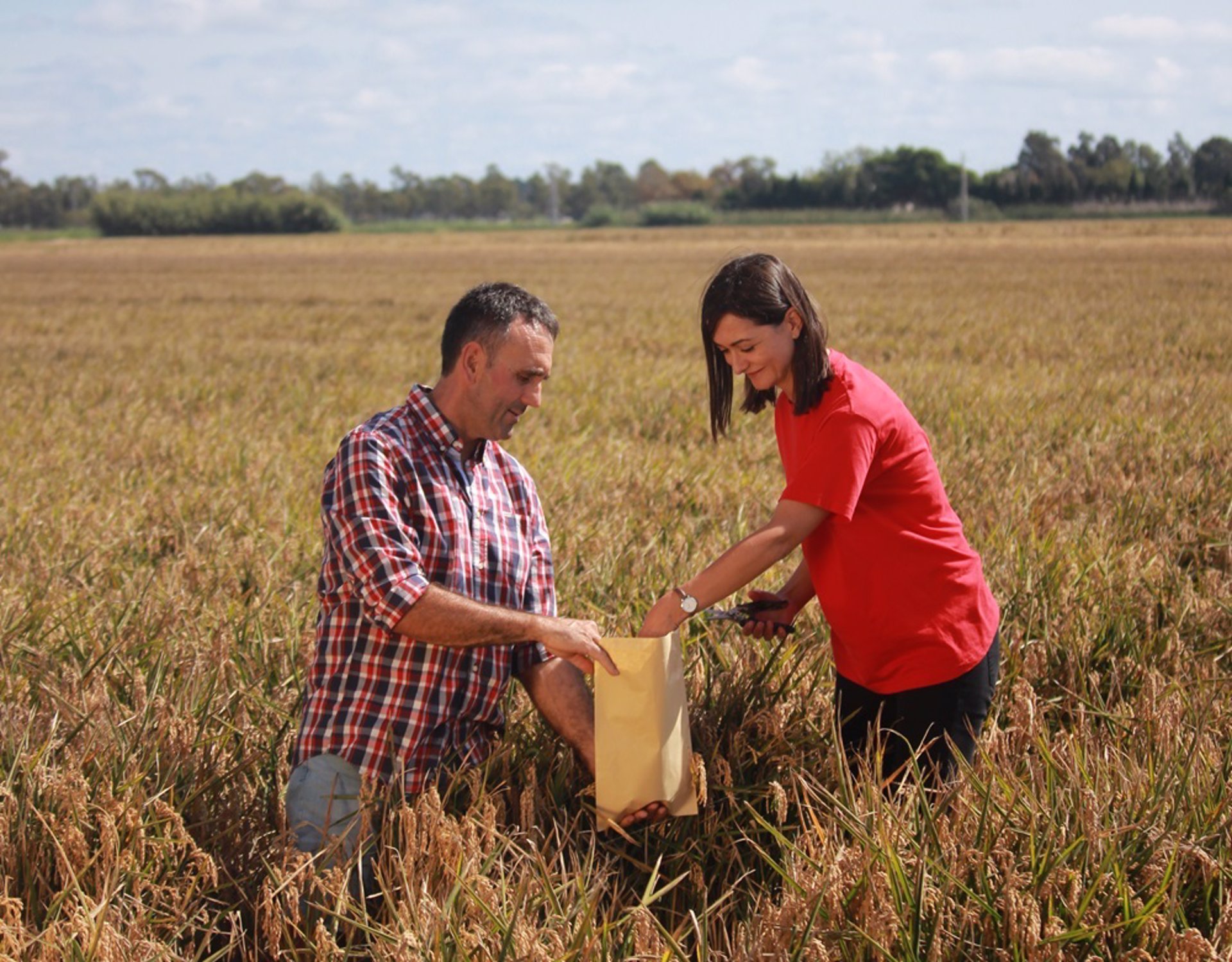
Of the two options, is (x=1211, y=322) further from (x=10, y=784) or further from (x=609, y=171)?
(x=609, y=171)

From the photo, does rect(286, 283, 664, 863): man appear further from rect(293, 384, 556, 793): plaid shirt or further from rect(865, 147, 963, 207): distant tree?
rect(865, 147, 963, 207): distant tree

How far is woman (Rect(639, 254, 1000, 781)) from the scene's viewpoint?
2.85 metres

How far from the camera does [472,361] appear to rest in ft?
9.90

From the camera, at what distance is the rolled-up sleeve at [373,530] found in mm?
2811

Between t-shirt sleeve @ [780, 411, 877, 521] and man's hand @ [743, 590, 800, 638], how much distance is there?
1.44 feet

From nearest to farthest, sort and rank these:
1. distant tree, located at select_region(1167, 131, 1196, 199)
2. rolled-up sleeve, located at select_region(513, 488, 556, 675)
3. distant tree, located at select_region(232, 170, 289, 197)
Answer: rolled-up sleeve, located at select_region(513, 488, 556, 675) → distant tree, located at select_region(1167, 131, 1196, 199) → distant tree, located at select_region(232, 170, 289, 197)

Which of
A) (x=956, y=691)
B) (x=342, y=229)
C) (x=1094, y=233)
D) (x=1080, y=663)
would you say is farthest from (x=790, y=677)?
(x=342, y=229)

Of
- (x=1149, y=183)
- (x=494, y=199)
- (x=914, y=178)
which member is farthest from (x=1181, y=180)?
(x=494, y=199)

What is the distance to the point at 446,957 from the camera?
2238 mm

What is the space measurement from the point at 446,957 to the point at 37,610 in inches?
94.3

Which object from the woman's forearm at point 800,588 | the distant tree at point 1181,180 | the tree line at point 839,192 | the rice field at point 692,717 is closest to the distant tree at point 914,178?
the tree line at point 839,192

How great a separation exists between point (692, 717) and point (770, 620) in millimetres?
368

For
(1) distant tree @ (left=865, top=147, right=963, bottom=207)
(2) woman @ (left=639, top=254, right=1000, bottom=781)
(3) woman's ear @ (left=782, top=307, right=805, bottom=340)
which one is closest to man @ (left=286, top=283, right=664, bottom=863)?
(2) woman @ (left=639, top=254, right=1000, bottom=781)

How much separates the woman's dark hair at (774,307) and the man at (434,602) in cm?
44
